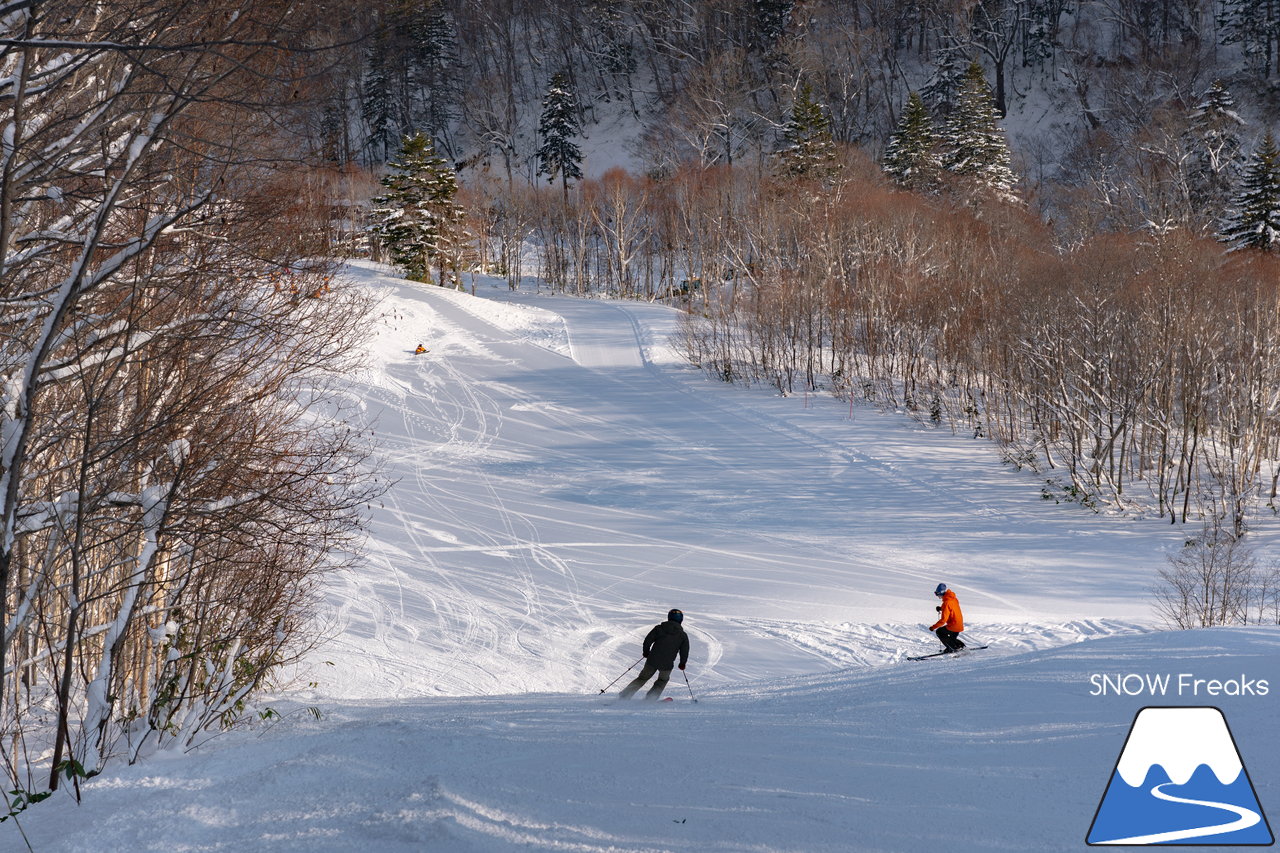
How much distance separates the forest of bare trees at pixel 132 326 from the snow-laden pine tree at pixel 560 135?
63.8 meters

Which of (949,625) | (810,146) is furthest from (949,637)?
(810,146)

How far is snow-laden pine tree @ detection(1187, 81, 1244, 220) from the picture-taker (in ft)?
144

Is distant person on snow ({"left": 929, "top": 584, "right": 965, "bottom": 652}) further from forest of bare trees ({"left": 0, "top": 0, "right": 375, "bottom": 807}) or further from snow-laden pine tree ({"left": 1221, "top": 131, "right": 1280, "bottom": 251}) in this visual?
snow-laden pine tree ({"left": 1221, "top": 131, "right": 1280, "bottom": 251})

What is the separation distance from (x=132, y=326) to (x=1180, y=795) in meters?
6.35

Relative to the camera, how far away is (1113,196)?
50406mm

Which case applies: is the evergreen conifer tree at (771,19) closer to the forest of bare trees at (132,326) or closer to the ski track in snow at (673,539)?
the ski track in snow at (673,539)

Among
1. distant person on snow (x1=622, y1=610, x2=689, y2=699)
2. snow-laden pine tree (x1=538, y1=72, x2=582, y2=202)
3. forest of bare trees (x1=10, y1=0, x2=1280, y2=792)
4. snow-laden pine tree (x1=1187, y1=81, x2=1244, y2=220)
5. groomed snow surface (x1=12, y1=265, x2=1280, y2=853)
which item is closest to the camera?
groomed snow surface (x1=12, y1=265, x2=1280, y2=853)

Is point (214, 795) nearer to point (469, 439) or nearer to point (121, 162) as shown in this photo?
point (121, 162)

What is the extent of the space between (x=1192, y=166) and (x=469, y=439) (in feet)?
134

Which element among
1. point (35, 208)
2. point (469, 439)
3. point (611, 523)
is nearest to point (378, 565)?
point (611, 523)

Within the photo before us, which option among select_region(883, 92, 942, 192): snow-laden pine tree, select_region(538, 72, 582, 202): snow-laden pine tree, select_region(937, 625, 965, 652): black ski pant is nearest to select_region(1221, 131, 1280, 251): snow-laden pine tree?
select_region(883, 92, 942, 192): snow-laden pine tree

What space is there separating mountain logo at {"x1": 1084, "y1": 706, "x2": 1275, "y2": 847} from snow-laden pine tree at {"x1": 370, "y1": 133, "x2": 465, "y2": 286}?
155ft

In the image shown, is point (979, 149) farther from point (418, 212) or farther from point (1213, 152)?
point (418, 212)

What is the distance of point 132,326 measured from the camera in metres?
5.18
